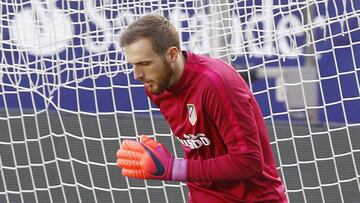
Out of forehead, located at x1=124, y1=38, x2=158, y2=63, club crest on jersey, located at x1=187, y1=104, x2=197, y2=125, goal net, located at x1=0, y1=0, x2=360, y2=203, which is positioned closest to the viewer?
forehead, located at x1=124, y1=38, x2=158, y2=63

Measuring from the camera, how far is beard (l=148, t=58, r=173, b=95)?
2.33 m

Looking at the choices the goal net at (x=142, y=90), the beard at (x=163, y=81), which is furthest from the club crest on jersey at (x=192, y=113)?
the goal net at (x=142, y=90)

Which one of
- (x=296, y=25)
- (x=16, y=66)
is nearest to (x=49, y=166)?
(x=16, y=66)

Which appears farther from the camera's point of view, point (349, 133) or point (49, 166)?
point (49, 166)

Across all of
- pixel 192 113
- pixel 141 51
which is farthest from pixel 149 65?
pixel 192 113

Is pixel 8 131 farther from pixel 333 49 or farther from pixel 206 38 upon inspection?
pixel 333 49

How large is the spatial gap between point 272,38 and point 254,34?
0.09 m

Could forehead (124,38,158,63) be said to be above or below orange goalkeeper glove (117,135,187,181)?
above

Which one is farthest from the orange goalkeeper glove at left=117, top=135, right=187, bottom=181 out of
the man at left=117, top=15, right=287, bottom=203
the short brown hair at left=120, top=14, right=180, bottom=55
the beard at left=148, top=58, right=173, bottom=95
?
the short brown hair at left=120, top=14, right=180, bottom=55

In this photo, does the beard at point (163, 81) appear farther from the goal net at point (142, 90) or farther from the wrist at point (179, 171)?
the goal net at point (142, 90)

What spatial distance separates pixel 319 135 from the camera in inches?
166

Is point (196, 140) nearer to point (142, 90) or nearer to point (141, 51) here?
point (141, 51)

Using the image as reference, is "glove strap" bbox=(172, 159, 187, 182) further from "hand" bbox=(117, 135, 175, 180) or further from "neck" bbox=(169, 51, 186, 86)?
"neck" bbox=(169, 51, 186, 86)

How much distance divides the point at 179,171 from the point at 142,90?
6.62 feet
